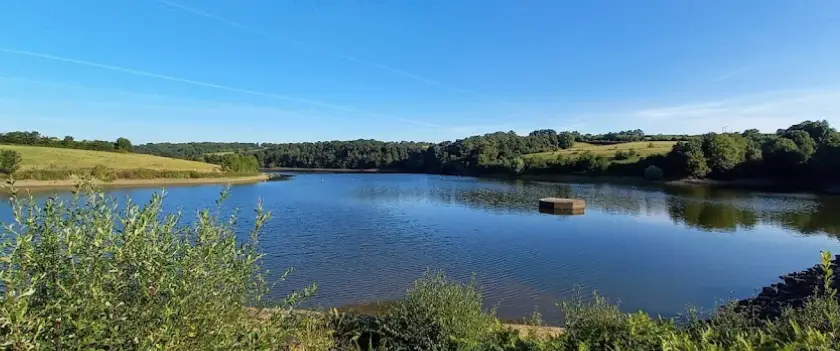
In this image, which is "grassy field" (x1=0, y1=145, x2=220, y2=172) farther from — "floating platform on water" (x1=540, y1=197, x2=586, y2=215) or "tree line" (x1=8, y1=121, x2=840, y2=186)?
"floating platform on water" (x1=540, y1=197, x2=586, y2=215)

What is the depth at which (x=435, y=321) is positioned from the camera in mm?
7992

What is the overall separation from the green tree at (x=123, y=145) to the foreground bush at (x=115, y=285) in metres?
124

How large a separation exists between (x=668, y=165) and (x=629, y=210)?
175ft

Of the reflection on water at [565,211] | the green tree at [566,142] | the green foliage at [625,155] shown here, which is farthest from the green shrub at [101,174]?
the green tree at [566,142]

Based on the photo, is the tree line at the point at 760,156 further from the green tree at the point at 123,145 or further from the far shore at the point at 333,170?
the green tree at the point at 123,145

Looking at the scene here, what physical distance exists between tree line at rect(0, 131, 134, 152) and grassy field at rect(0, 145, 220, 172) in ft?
30.3

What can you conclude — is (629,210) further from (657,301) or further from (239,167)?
(239,167)

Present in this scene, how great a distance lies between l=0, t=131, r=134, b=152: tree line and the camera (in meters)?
93.4

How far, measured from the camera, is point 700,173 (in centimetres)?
8744

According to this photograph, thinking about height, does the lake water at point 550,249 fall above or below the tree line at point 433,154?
below

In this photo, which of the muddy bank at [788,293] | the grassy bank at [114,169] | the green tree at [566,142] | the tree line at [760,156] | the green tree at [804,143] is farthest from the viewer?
the green tree at [566,142]

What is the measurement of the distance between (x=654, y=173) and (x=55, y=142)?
12278 centimetres

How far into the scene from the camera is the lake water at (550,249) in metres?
19.1

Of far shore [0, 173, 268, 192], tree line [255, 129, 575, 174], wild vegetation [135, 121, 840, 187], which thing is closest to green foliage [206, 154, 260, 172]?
far shore [0, 173, 268, 192]
